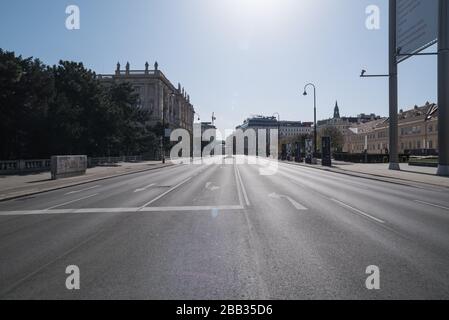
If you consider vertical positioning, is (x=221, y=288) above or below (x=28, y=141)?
below

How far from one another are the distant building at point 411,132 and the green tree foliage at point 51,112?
2323 inches

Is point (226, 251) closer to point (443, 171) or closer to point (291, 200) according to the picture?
point (291, 200)

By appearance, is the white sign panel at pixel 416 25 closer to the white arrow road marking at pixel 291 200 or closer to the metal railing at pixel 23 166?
the white arrow road marking at pixel 291 200

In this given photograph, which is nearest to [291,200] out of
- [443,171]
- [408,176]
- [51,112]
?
[408,176]

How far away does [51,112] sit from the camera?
4262cm

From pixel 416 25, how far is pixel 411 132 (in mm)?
85661

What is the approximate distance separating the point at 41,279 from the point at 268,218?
656 centimetres

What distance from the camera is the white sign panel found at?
30016mm

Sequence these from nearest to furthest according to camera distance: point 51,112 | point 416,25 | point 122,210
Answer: point 122,210 → point 416,25 → point 51,112

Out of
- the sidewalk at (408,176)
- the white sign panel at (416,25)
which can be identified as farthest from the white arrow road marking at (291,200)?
the white sign panel at (416,25)
